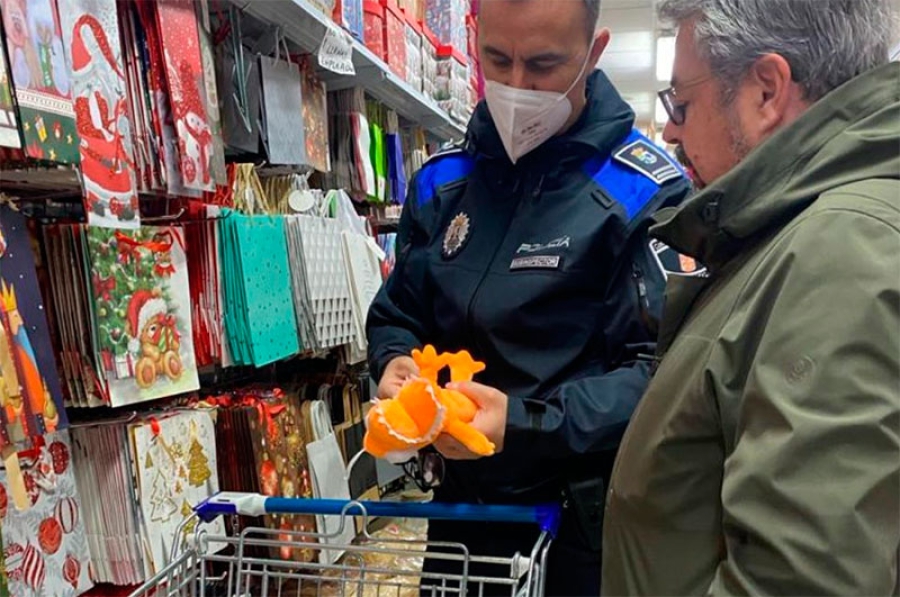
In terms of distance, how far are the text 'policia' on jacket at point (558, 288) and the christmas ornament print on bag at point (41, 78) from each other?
609mm

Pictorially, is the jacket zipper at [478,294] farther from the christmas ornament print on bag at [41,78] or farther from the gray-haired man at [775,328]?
the christmas ornament print on bag at [41,78]

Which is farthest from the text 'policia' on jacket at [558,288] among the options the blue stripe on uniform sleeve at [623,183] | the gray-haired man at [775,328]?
the gray-haired man at [775,328]

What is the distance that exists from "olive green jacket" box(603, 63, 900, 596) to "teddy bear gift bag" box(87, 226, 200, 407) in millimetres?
915

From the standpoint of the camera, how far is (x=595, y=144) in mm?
1141

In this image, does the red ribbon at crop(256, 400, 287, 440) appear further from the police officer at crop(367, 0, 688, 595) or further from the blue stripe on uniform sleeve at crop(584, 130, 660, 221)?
the blue stripe on uniform sleeve at crop(584, 130, 660, 221)

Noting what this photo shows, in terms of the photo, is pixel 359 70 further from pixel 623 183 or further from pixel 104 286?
pixel 623 183

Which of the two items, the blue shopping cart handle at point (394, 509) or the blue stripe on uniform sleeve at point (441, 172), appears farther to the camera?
the blue stripe on uniform sleeve at point (441, 172)

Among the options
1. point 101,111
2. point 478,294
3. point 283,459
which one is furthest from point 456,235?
point 283,459

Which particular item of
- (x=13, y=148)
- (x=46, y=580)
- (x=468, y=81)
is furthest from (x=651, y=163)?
(x=468, y=81)

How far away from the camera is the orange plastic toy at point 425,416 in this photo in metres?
0.95

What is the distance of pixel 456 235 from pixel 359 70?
151 centimetres

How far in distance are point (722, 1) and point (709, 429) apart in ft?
1.56

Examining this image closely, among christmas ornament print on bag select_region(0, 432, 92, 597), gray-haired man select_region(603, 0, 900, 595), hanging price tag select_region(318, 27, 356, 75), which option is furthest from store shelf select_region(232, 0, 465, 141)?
gray-haired man select_region(603, 0, 900, 595)

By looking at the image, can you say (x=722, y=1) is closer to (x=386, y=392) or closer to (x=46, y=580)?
(x=386, y=392)
